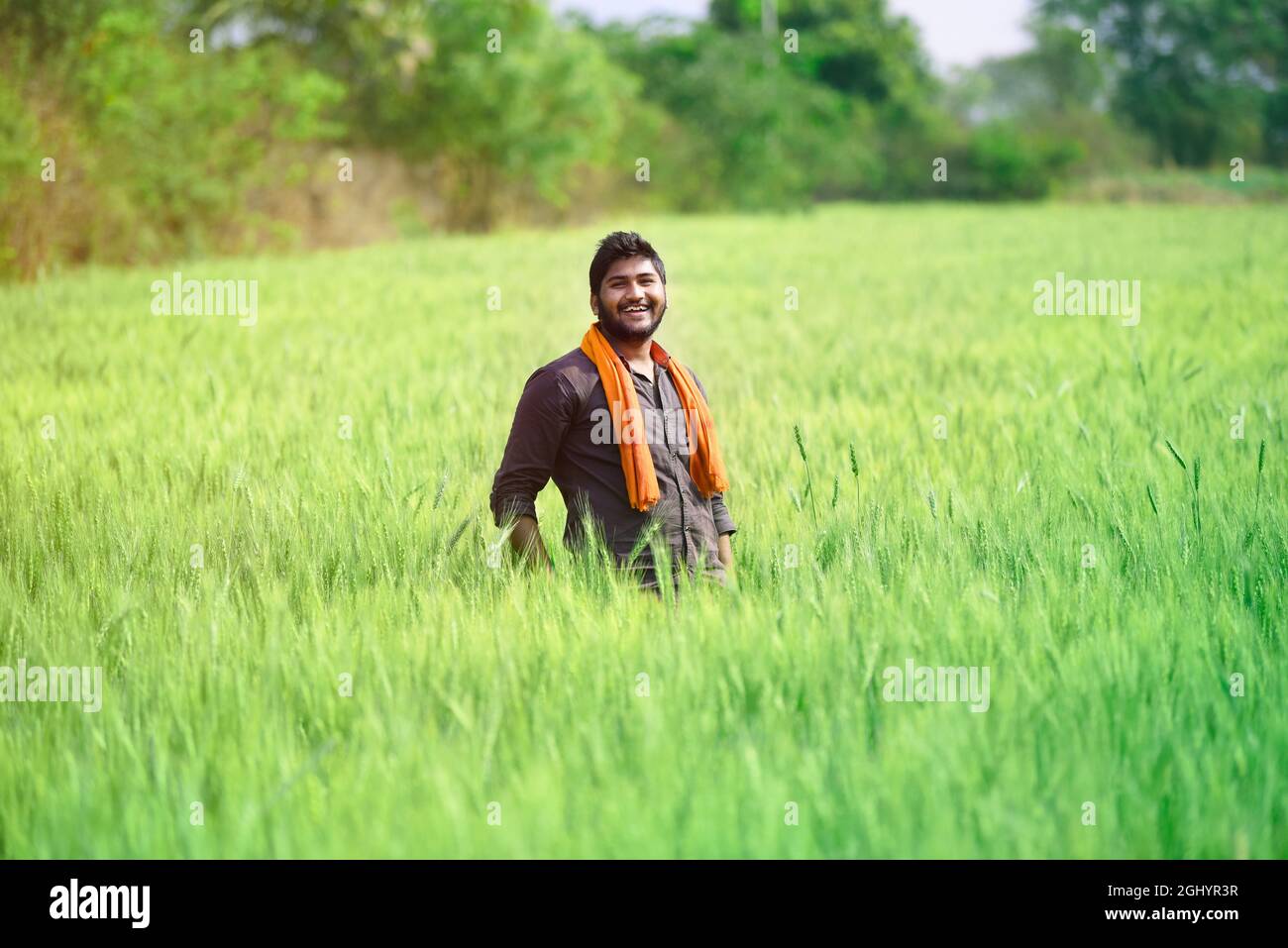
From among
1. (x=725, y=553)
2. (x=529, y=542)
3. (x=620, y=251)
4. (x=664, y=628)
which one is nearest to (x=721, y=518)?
(x=725, y=553)

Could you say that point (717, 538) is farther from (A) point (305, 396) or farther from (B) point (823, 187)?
(B) point (823, 187)

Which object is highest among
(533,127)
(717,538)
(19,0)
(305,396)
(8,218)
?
(533,127)

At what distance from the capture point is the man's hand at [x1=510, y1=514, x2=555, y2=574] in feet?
10.8

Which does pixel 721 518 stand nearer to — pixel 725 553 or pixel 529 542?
pixel 725 553

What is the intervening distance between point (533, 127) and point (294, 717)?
26.3m

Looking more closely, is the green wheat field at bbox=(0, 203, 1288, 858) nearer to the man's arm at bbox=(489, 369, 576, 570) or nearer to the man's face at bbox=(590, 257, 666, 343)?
the man's arm at bbox=(489, 369, 576, 570)

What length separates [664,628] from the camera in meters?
2.61

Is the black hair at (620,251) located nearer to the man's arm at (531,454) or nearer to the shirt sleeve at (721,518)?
the man's arm at (531,454)

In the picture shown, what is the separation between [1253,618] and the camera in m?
2.81

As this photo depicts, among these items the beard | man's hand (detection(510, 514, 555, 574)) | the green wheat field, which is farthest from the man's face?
the green wheat field

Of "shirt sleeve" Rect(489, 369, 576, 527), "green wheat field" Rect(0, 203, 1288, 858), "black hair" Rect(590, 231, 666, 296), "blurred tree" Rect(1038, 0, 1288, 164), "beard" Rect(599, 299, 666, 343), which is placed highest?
"blurred tree" Rect(1038, 0, 1288, 164)

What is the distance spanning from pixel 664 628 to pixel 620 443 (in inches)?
30.3
